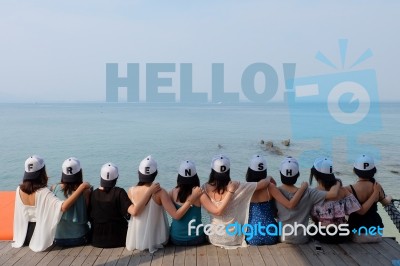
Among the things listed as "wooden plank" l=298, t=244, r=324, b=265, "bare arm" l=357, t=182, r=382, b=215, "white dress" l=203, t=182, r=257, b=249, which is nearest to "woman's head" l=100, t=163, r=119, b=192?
"white dress" l=203, t=182, r=257, b=249

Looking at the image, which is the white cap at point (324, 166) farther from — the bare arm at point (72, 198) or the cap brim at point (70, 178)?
the cap brim at point (70, 178)

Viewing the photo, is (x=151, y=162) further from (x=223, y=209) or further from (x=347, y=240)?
(x=347, y=240)

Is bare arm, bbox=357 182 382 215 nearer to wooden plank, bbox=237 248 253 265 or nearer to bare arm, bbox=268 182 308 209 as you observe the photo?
bare arm, bbox=268 182 308 209

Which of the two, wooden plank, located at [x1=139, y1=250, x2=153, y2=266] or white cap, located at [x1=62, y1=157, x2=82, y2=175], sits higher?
white cap, located at [x1=62, y1=157, x2=82, y2=175]

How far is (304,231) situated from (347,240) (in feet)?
2.00

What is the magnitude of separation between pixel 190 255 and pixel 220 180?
0.98 meters

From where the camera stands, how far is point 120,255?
4551 mm

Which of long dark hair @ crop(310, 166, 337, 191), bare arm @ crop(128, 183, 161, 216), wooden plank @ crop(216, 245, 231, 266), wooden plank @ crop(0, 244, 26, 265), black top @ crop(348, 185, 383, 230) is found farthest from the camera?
black top @ crop(348, 185, 383, 230)

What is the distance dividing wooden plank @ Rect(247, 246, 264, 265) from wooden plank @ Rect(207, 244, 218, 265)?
17.0 inches

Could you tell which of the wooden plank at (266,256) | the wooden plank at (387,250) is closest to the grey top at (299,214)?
the wooden plank at (266,256)

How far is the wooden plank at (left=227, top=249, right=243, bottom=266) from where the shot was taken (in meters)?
4.32

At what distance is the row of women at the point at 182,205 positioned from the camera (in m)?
4.62

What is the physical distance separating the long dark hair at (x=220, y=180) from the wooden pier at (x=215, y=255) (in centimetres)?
78

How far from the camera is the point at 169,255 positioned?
4.56 m
